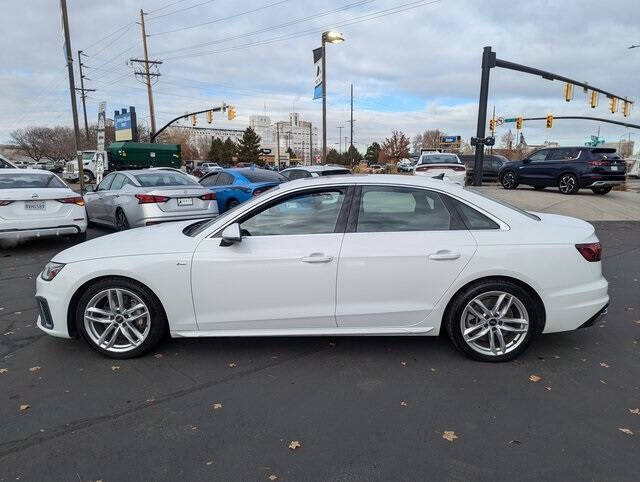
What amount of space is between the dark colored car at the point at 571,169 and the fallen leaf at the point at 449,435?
1561 cm

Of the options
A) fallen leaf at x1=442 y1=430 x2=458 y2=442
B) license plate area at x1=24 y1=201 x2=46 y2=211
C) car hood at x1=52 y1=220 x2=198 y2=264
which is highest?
car hood at x1=52 y1=220 x2=198 y2=264

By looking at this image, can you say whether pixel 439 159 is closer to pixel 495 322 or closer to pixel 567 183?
pixel 567 183

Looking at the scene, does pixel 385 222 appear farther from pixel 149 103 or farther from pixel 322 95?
pixel 149 103

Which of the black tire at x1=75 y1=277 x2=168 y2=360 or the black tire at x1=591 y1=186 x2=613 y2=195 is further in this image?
the black tire at x1=591 y1=186 x2=613 y2=195

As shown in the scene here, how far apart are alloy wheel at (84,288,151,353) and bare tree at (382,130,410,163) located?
76705 mm

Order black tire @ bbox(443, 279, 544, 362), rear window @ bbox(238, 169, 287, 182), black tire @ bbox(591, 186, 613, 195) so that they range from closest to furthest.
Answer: black tire @ bbox(443, 279, 544, 362)
rear window @ bbox(238, 169, 287, 182)
black tire @ bbox(591, 186, 613, 195)

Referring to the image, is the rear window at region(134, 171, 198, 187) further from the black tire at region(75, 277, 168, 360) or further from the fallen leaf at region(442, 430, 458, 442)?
the fallen leaf at region(442, 430, 458, 442)

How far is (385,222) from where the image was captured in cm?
381

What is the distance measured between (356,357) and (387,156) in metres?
80.5

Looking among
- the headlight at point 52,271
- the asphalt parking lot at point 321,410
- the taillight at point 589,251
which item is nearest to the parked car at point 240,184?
the asphalt parking lot at point 321,410

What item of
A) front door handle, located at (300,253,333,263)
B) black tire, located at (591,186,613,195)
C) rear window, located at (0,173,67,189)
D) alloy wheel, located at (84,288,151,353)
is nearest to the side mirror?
front door handle, located at (300,253,333,263)

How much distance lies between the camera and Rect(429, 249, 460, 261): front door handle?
3.64 meters

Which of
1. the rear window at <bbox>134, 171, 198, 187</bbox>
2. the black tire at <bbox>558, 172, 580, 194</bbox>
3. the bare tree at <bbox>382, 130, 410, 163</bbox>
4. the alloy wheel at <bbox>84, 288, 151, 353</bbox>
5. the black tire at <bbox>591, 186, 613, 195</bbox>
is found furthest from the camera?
the bare tree at <bbox>382, 130, 410, 163</bbox>

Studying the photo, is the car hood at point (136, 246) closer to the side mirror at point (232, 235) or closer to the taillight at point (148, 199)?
the side mirror at point (232, 235)
